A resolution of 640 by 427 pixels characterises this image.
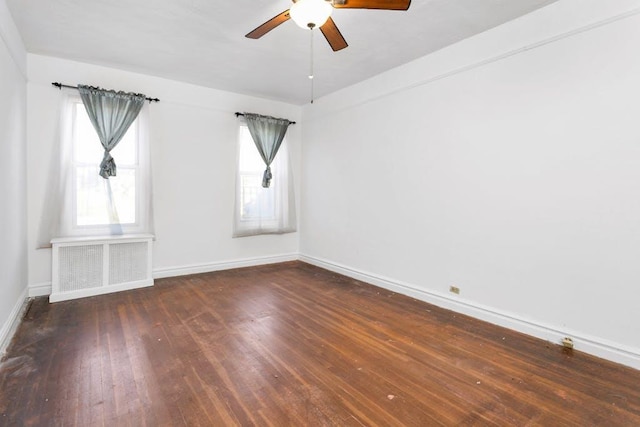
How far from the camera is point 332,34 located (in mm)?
2361

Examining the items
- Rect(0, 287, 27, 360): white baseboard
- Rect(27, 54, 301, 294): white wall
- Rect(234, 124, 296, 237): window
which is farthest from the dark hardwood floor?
Rect(234, 124, 296, 237): window

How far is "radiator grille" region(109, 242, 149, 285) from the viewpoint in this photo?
391cm

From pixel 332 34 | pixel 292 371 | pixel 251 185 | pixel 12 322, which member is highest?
pixel 332 34

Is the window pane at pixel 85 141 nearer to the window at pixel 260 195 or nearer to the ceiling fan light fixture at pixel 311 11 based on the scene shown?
the window at pixel 260 195

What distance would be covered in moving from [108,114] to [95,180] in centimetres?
83

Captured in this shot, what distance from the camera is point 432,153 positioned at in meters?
3.58

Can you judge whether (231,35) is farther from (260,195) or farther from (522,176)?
(522,176)

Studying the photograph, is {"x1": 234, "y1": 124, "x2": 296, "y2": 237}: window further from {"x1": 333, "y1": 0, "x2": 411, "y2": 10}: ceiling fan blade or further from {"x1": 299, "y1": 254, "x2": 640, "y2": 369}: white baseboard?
{"x1": 333, "y1": 0, "x2": 411, "y2": 10}: ceiling fan blade

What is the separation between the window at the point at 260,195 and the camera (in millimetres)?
5109

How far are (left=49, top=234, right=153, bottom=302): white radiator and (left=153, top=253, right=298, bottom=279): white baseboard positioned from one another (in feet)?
1.08

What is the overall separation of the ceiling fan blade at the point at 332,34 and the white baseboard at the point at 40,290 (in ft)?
13.7

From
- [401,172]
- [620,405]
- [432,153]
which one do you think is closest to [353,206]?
[401,172]

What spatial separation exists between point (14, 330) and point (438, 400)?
3.51 metres

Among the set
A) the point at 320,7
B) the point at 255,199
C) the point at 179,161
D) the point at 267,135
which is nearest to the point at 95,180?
the point at 179,161
